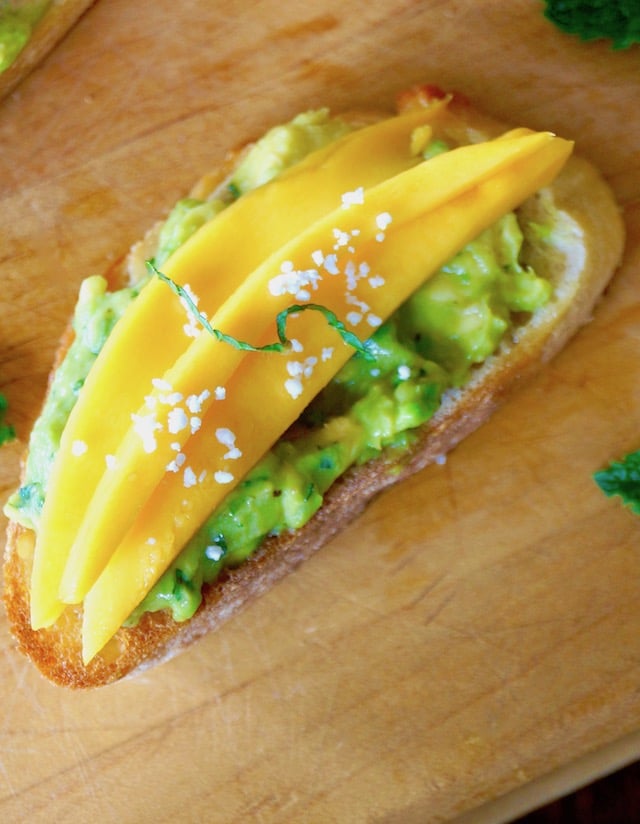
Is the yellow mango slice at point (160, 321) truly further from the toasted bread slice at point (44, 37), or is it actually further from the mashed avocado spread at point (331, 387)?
the toasted bread slice at point (44, 37)

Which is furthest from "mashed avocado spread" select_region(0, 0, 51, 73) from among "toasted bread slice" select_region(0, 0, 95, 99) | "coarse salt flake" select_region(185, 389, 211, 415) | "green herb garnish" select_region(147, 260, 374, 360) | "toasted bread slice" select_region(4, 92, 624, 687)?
"coarse salt flake" select_region(185, 389, 211, 415)

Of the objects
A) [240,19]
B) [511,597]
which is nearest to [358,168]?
[240,19]

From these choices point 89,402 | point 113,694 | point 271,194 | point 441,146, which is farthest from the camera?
point 113,694

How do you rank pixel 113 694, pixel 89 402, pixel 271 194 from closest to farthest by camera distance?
pixel 89 402, pixel 271 194, pixel 113 694

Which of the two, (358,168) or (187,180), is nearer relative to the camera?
(358,168)

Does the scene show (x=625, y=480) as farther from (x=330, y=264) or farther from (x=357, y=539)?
(x=330, y=264)

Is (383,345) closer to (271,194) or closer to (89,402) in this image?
(271,194)

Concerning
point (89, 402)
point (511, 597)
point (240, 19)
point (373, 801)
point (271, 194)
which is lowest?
point (373, 801)
